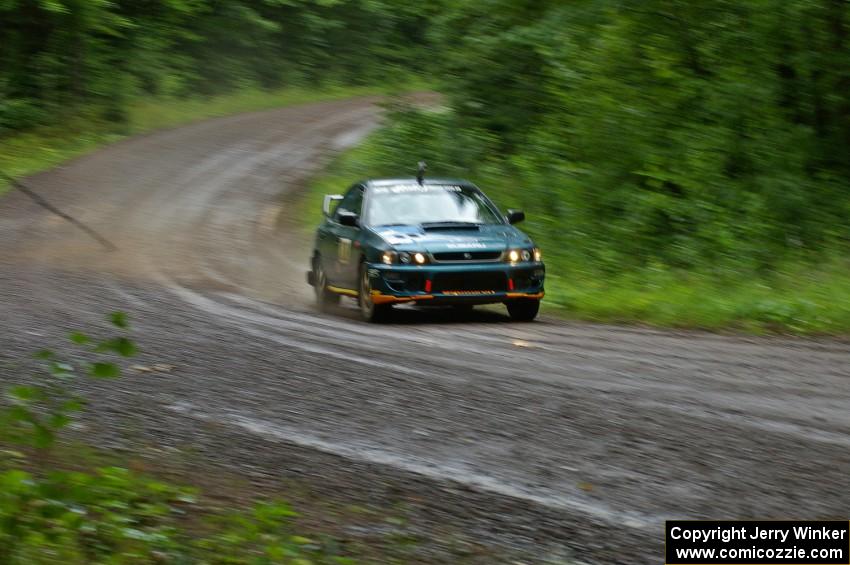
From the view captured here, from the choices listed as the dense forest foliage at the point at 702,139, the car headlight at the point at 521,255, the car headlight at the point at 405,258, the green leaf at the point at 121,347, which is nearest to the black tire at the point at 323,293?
the car headlight at the point at 405,258

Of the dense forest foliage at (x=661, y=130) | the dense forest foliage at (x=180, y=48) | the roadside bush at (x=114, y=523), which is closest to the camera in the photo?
the roadside bush at (x=114, y=523)

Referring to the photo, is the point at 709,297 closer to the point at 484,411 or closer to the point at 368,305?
the point at 368,305

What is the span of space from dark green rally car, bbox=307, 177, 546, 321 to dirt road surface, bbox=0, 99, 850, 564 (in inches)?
15.2

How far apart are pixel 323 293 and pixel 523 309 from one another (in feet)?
9.97

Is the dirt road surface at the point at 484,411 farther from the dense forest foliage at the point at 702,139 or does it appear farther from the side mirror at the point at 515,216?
the dense forest foliage at the point at 702,139

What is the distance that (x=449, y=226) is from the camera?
13.4 meters

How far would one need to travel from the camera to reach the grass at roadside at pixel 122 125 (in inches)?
1193

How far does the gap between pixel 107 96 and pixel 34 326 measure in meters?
A: 25.9

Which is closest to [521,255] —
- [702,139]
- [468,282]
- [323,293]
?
[468,282]

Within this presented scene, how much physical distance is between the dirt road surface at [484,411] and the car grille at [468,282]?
1.38 ft

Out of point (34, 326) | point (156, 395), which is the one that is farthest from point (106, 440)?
point (34, 326)

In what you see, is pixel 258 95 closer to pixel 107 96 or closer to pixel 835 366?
pixel 107 96

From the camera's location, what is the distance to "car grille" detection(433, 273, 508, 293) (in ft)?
41.7

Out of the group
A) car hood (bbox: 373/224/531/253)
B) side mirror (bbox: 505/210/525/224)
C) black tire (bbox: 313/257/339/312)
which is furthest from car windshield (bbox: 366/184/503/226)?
black tire (bbox: 313/257/339/312)
